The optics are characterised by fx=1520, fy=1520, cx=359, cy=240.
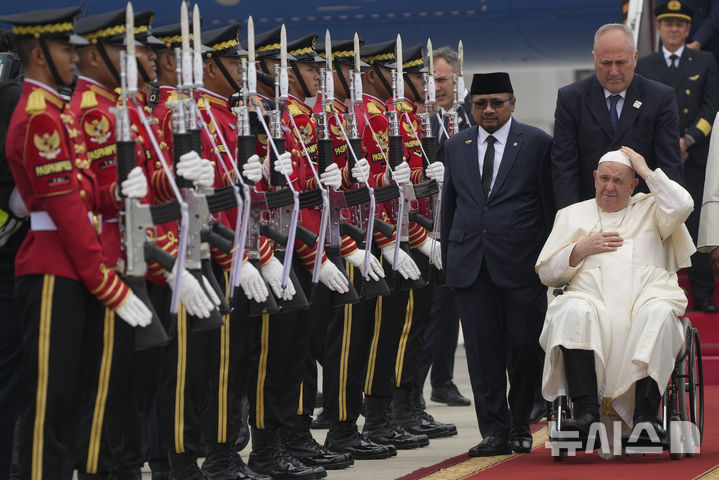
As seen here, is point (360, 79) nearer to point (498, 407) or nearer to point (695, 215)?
point (498, 407)

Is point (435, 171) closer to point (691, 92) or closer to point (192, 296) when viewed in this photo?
point (691, 92)

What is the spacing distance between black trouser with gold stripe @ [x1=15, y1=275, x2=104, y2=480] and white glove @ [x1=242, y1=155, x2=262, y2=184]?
3.75 feet

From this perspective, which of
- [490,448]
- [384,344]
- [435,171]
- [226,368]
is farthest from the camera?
[435,171]

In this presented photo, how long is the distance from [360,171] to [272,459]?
4.86 feet

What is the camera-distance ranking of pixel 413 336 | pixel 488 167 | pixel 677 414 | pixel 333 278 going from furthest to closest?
pixel 413 336, pixel 488 167, pixel 333 278, pixel 677 414

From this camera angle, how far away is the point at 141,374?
5.27 metres

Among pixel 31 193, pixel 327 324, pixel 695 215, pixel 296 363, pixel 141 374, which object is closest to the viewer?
pixel 31 193

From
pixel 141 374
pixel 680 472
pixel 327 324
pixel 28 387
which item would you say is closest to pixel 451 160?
pixel 327 324

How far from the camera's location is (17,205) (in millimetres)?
5242

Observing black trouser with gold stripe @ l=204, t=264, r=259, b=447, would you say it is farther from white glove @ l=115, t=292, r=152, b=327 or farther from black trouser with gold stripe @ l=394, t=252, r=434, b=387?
black trouser with gold stripe @ l=394, t=252, r=434, b=387

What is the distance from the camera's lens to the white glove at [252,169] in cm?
588

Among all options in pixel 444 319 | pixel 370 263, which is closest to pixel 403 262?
pixel 370 263

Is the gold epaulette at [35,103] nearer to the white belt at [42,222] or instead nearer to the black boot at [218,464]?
the white belt at [42,222]

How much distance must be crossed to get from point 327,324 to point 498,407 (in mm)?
874
